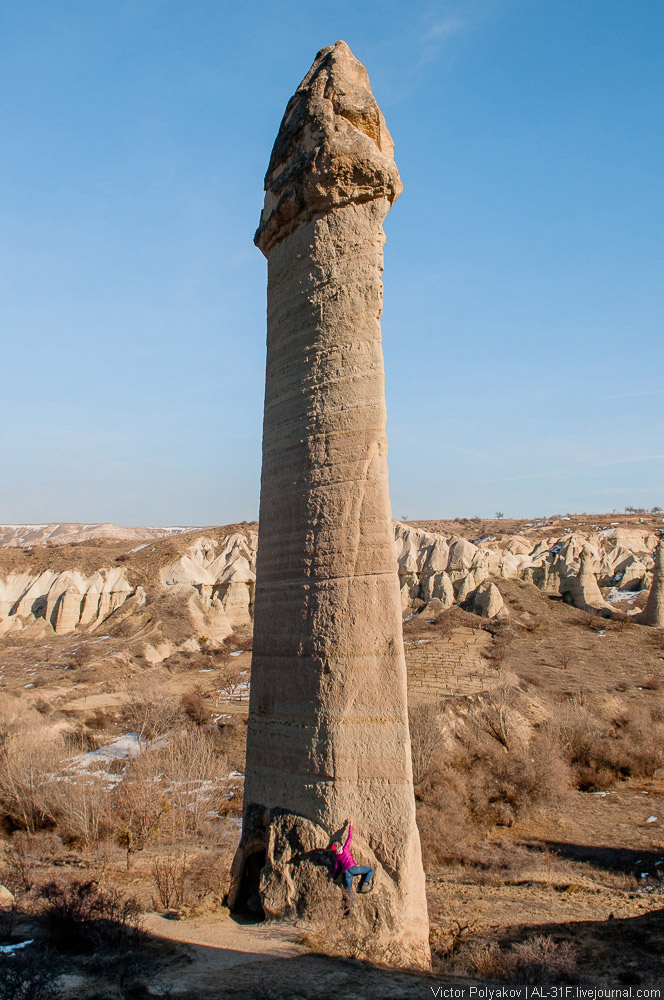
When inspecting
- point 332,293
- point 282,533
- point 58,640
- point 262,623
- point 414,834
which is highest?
point 332,293

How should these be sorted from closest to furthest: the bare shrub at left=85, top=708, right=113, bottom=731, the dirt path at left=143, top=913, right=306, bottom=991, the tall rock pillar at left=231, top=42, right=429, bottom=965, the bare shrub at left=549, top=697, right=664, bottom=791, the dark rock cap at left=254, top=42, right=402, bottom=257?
1. the dirt path at left=143, top=913, right=306, bottom=991
2. the tall rock pillar at left=231, top=42, right=429, bottom=965
3. the dark rock cap at left=254, top=42, right=402, bottom=257
4. the bare shrub at left=549, top=697, right=664, bottom=791
5. the bare shrub at left=85, top=708, right=113, bottom=731

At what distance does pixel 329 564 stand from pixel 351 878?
2.17 m

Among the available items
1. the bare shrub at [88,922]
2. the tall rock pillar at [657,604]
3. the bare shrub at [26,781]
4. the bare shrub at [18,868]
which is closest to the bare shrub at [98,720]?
the bare shrub at [26,781]

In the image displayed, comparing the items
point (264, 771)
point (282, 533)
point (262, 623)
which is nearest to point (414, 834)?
point (264, 771)

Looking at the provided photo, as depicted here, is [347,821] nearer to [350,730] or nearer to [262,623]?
[350,730]

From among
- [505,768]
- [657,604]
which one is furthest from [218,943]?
[657,604]

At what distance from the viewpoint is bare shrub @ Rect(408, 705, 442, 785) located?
11.0 meters

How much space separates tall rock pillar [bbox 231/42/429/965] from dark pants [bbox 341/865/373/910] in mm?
78

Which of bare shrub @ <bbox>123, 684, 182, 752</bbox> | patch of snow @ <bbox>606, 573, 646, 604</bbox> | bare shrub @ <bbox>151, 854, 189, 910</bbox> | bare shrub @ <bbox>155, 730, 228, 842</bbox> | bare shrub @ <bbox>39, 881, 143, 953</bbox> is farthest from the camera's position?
patch of snow @ <bbox>606, 573, 646, 604</bbox>

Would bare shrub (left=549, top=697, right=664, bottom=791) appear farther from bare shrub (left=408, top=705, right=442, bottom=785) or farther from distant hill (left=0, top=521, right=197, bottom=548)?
distant hill (left=0, top=521, right=197, bottom=548)

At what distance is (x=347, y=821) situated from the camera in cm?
478

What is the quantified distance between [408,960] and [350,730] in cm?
151

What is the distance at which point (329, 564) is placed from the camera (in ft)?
16.8

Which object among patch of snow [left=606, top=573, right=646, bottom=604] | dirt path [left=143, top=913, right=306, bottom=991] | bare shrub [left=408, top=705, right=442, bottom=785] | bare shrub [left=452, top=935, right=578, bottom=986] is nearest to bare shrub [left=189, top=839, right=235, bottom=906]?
dirt path [left=143, top=913, right=306, bottom=991]
